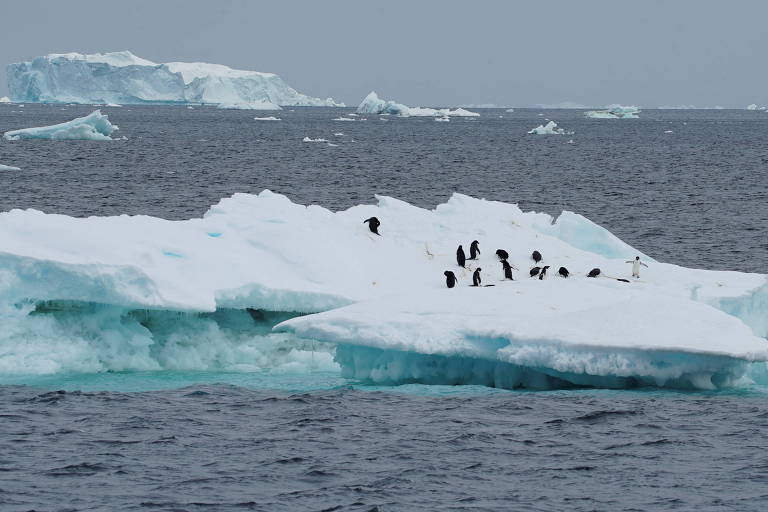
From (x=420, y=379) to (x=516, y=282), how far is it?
325 cm

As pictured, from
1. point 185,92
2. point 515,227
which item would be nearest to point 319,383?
point 515,227

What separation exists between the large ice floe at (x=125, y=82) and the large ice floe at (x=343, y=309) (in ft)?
479

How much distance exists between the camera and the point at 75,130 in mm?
69188

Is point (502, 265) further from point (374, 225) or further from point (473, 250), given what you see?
point (374, 225)

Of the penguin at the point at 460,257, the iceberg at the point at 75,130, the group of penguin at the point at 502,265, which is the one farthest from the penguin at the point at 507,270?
the iceberg at the point at 75,130

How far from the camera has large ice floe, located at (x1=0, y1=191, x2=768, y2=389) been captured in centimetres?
1472

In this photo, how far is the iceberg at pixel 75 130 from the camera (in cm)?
6788

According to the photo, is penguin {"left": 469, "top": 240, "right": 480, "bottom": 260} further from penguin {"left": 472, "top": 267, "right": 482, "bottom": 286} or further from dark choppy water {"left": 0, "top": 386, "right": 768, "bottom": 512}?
dark choppy water {"left": 0, "top": 386, "right": 768, "bottom": 512}

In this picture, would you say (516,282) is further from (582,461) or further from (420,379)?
(582,461)

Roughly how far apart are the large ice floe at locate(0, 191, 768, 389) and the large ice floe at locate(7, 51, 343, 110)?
5753 inches

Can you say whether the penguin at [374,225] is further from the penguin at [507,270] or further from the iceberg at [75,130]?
the iceberg at [75,130]

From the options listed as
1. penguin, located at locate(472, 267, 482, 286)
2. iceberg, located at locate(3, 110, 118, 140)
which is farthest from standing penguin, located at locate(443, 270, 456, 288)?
iceberg, located at locate(3, 110, 118, 140)

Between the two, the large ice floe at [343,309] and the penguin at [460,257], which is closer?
the large ice floe at [343,309]

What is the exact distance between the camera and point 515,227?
21828 mm
